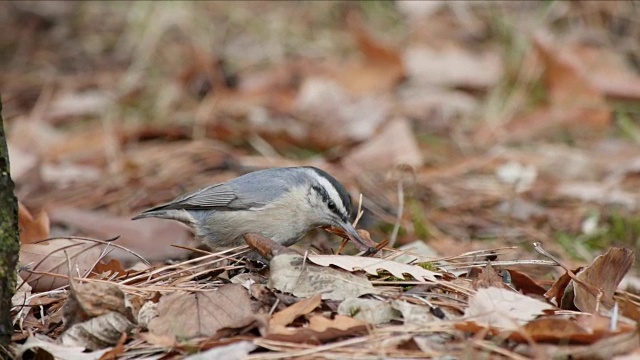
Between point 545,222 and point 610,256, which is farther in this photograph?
point 545,222

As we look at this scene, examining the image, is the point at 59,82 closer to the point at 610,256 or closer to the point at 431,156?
the point at 431,156

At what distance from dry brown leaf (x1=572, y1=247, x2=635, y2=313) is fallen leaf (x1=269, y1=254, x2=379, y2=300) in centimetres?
72

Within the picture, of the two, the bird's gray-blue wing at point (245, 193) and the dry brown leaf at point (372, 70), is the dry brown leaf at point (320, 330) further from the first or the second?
the dry brown leaf at point (372, 70)

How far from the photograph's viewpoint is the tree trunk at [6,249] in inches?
112

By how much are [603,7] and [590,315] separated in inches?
235

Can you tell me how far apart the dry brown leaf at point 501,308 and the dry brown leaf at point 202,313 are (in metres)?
0.68

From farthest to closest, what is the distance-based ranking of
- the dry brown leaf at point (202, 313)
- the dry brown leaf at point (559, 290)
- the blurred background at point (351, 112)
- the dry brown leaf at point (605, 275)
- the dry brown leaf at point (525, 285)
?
1. the blurred background at point (351, 112)
2. the dry brown leaf at point (525, 285)
3. the dry brown leaf at point (559, 290)
4. the dry brown leaf at point (605, 275)
5. the dry brown leaf at point (202, 313)

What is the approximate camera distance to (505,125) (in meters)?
7.28

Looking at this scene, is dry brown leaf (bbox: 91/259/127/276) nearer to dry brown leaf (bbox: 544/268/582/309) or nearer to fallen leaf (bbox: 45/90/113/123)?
dry brown leaf (bbox: 544/268/582/309)

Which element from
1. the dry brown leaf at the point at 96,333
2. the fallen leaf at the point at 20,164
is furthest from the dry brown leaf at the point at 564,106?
the dry brown leaf at the point at 96,333

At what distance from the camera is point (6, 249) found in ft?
9.41

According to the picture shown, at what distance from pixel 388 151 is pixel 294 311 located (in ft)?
11.7

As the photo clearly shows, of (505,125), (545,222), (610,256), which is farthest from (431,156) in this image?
(610,256)

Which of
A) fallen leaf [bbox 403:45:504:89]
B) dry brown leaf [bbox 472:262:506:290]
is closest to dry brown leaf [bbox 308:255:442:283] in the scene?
dry brown leaf [bbox 472:262:506:290]
